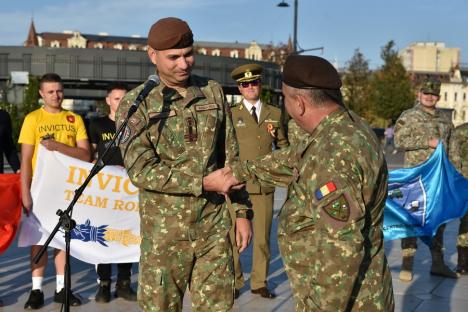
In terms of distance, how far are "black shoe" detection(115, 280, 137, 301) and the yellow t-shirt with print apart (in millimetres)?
1459

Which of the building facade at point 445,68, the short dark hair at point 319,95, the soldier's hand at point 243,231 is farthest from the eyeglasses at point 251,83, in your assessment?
the building facade at point 445,68

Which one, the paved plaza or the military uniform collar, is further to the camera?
the paved plaza

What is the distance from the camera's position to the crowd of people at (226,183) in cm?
292

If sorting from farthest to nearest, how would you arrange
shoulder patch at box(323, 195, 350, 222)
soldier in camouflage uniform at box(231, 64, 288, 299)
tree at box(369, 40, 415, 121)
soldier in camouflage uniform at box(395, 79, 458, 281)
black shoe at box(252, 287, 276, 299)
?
tree at box(369, 40, 415, 121), soldier in camouflage uniform at box(395, 79, 458, 281), soldier in camouflage uniform at box(231, 64, 288, 299), black shoe at box(252, 287, 276, 299), shoulder patch at box(323, 195, 350, 222)

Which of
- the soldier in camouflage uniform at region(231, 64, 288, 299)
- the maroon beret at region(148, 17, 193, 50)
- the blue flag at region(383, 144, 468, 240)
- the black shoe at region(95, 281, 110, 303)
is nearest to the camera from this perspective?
the maroon beret at region(148, 17, 193, 50)

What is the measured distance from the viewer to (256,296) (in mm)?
7277

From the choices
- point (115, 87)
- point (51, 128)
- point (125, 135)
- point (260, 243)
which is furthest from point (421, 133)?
point (125, 135)

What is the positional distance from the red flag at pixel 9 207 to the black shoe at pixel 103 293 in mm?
980

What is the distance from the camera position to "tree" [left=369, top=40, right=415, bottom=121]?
59906 millimetres

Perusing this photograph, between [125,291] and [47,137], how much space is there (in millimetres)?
1711

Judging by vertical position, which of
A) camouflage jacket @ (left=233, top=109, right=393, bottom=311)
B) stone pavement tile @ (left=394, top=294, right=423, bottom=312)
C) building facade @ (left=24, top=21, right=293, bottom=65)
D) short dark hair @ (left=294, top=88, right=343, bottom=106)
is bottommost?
stone pavement tile @ (left=394, top=294, right=423, bottom=312)

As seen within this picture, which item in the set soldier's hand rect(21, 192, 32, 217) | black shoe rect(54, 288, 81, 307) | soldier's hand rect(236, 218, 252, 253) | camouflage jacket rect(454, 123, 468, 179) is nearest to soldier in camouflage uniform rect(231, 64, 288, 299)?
black shoe rect(54, 288, 81, 307)

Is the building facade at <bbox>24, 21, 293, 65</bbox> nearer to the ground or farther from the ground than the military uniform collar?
farther from the ground

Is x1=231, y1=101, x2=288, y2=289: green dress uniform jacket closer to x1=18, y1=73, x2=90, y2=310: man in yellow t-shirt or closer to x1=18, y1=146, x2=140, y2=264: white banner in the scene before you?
x1=18, y1=146, x2=140, y2=264: white banner
